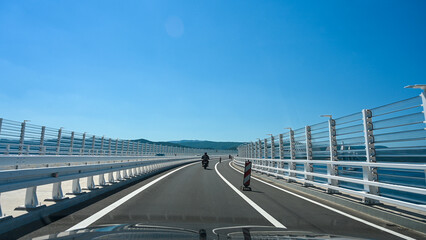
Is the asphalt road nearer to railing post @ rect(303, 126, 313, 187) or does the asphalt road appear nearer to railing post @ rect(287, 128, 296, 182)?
railing post @ rect(303, 126, 313, 187)

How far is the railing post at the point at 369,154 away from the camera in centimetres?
795

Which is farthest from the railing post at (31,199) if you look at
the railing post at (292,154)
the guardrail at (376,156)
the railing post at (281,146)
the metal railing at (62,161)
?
the railing post at (281,146)

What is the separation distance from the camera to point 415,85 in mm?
6203

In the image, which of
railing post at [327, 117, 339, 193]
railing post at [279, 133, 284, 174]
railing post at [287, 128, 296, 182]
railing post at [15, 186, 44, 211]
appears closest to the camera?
railing post at [15, 186, 44, 211]

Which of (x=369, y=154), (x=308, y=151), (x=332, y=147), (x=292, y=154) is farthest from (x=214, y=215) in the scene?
(x=292, y=154)

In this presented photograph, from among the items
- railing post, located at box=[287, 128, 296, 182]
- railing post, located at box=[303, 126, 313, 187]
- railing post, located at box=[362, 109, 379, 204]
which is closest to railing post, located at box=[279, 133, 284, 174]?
railing post, located at box=[287, 128, 296, 182]

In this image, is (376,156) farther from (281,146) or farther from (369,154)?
(281,146)

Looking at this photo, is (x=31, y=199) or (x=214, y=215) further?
(x=214, y=215)

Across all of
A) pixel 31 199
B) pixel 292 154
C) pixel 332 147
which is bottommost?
pixel 31 199

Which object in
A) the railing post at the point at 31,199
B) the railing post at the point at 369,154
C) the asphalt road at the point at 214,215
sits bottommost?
the asphalt road at the point at 214,215

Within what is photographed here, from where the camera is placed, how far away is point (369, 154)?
8523 millimetres

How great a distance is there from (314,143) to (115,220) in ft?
32.4

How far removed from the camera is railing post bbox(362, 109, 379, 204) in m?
7.95

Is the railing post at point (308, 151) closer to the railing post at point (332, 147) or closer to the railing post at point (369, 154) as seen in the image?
the railing post at point (332, 147)
